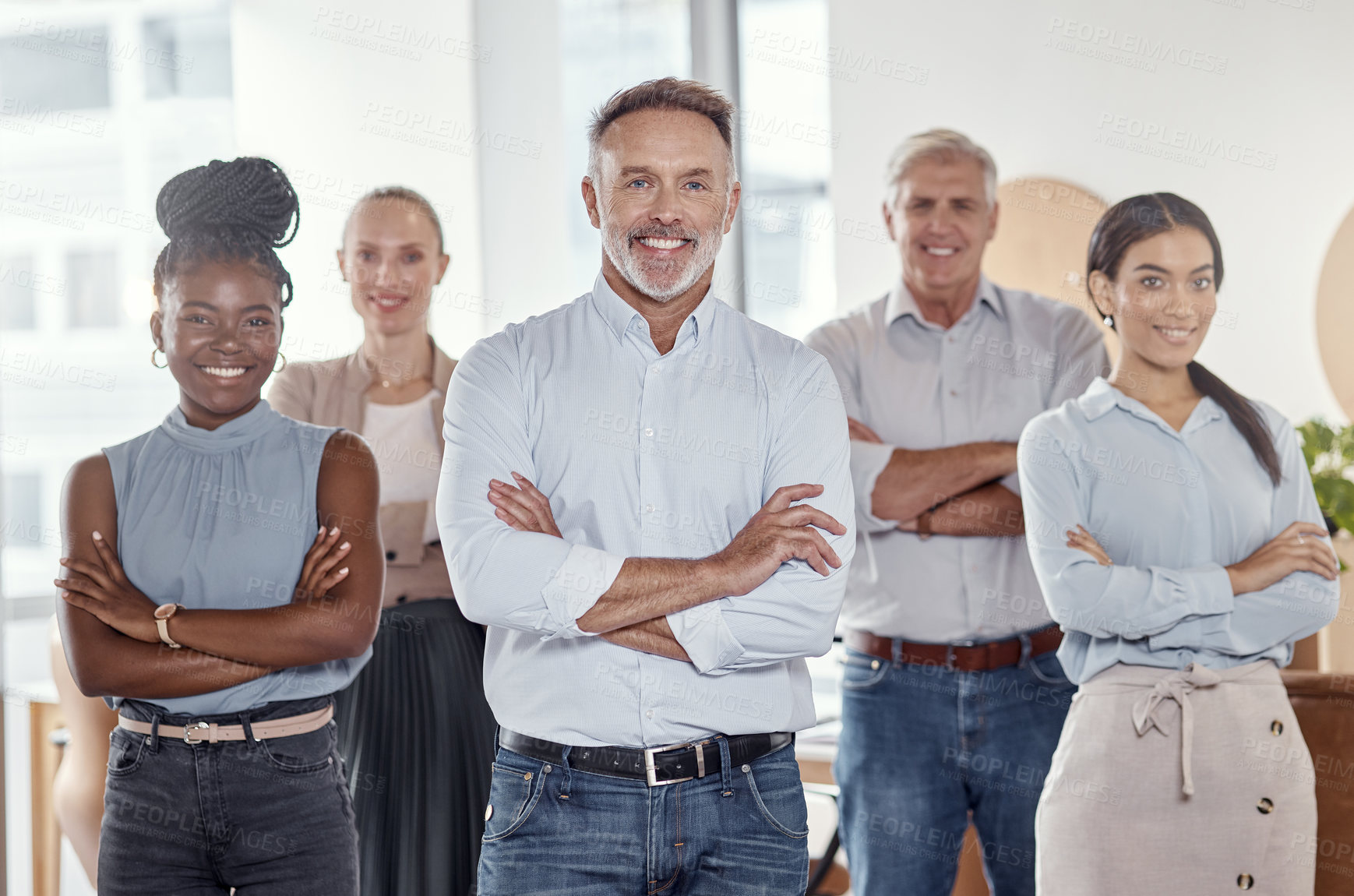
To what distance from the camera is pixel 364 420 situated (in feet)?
9.61

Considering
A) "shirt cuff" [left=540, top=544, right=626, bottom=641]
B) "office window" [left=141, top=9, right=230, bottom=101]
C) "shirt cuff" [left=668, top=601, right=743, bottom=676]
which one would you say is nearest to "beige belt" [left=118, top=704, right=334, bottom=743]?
"shirt cuff" [left=540, top=544, right=626, bottom=641]

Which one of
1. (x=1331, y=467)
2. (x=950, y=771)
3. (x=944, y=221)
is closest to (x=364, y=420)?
(x=944, y=221)

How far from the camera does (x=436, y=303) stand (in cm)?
427

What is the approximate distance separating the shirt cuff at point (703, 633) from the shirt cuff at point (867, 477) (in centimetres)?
92

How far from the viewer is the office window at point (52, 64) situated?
2.92m

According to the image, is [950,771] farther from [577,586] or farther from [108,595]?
[108,595]

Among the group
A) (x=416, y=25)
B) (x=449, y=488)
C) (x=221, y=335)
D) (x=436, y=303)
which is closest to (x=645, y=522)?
(x=449, y=488)

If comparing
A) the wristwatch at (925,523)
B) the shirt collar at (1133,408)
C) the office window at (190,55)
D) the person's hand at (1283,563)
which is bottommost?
the person's hand at (1283,563)

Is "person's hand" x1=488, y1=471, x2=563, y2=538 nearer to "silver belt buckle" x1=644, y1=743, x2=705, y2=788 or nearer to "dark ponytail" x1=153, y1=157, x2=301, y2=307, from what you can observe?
"silver belt buckle" x1=644, y1=743, x2=705, y2=788

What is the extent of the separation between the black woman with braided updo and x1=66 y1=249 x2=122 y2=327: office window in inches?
35.2

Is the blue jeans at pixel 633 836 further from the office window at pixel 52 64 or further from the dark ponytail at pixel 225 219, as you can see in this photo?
the office window at pixel 52 64

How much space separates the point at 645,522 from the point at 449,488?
0.32 meters

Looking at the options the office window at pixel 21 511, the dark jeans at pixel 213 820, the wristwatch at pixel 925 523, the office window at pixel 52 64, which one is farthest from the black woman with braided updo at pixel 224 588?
the wristwatch at pixel 925 523

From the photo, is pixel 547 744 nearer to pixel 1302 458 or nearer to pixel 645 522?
pixel 645 522
